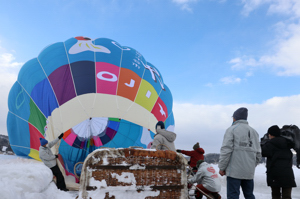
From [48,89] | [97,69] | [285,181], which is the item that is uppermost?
[97,69]

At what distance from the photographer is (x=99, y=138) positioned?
603cm

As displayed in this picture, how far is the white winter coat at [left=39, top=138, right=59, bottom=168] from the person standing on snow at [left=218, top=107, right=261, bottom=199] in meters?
3.84

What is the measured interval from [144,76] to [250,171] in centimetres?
497

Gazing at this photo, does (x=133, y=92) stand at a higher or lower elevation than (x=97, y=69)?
lower

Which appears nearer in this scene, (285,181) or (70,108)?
(285,181)

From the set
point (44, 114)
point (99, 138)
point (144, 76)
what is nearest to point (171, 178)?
point (99, 138)

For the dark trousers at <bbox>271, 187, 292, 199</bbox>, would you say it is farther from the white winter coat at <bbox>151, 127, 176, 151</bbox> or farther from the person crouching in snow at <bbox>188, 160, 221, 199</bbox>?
the white winter coat at <bbox>151, 127, 176, 151</bbox>

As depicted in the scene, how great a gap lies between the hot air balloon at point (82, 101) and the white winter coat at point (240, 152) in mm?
3613

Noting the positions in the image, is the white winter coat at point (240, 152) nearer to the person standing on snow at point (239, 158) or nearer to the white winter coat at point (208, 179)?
the person standing on snow at point (239, 158)

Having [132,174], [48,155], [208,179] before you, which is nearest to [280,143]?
[208,179]

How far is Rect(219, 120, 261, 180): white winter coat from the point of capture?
304 cm

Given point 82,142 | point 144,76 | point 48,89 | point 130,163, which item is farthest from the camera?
point 144,76

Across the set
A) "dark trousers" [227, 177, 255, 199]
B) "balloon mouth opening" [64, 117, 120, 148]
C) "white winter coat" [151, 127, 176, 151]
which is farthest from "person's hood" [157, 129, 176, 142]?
"balloon mouth opening" [64, 117, 120, 148]

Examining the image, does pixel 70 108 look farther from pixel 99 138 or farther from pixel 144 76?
pixel 144 76
